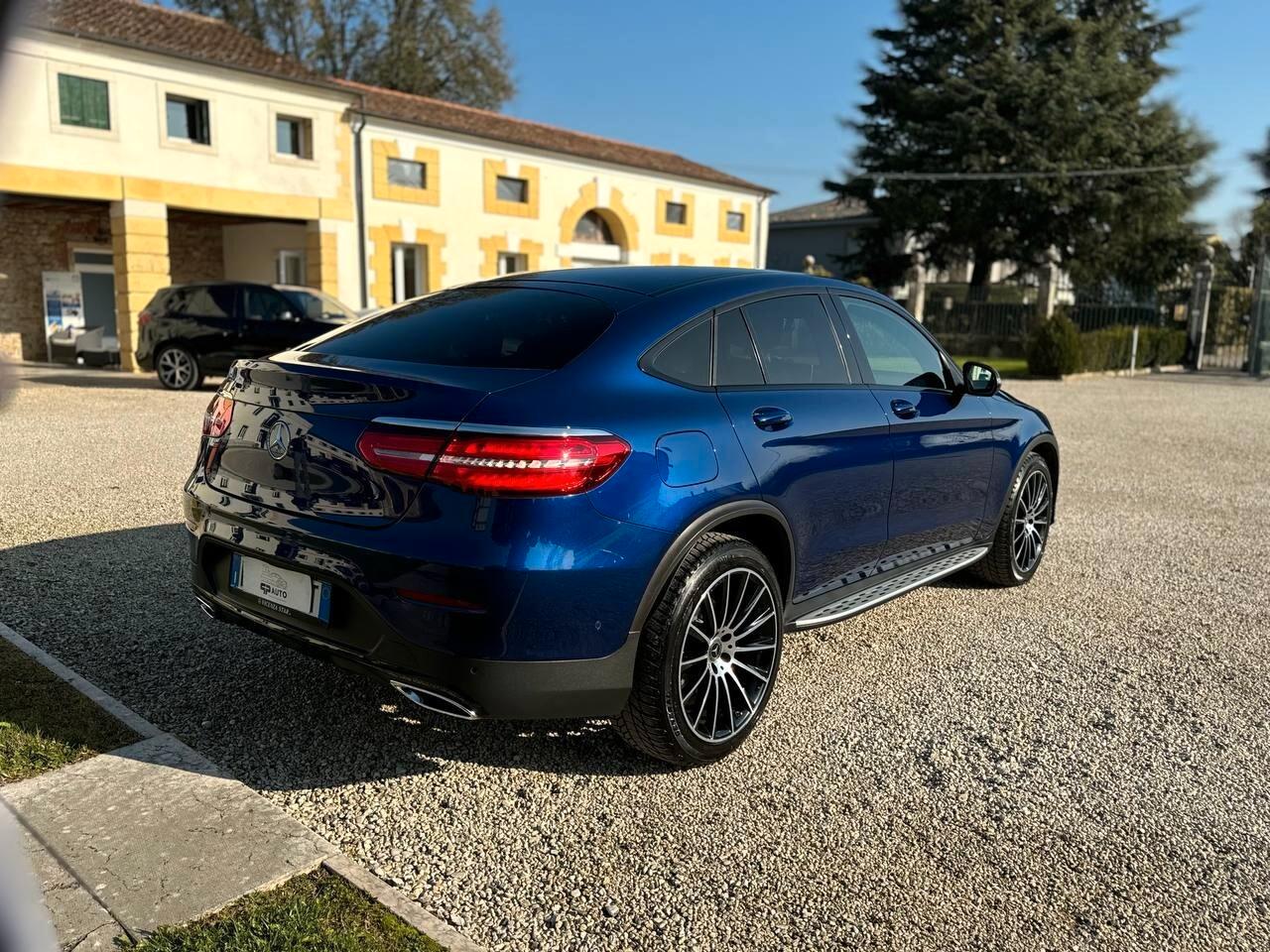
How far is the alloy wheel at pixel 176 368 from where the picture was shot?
53.1 ft

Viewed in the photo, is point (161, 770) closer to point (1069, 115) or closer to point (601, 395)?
point (601, 395)

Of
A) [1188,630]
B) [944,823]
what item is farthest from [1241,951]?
[1188,630]

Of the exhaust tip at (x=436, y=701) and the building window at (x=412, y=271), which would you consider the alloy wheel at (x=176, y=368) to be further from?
the exhaust tip at (x=436, y=701)

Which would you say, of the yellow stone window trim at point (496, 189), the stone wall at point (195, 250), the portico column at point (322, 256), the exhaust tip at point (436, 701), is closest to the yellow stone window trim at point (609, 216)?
the yellow stone window trim at point (496, 189)

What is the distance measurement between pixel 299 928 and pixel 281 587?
1.15 metres

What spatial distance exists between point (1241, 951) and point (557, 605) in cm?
200

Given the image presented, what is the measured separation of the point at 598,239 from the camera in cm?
3084

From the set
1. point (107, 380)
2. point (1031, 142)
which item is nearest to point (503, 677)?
point (107, 380)

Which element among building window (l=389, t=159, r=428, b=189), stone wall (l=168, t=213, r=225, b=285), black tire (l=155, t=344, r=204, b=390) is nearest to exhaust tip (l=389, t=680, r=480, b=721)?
black tire (l=155, t=344, r=204, b=390)

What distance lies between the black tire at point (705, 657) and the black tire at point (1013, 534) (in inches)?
92.2

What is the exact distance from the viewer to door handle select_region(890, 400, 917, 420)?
14.6ft

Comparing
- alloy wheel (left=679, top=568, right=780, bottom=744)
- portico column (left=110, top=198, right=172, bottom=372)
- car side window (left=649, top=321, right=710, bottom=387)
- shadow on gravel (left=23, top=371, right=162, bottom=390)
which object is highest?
portico column (left=110, top=198, right=172, bottom=372)

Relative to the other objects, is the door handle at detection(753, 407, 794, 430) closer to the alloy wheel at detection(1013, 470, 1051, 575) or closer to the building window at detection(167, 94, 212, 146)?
the alloy wheel at detection(1013, 470, 1051, 575)

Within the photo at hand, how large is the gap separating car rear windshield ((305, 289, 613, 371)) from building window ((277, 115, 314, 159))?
825 inches
